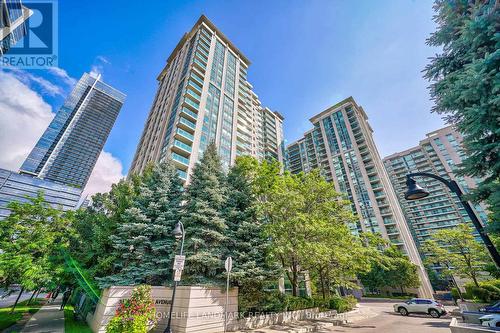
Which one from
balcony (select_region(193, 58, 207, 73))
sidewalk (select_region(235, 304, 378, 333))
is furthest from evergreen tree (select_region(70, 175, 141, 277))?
balcony (select_region(193, 58, 207, 73))

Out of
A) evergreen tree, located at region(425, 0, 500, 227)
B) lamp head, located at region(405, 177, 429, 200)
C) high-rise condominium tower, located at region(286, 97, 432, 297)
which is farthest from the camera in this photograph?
high-rise condominium tower, located at region(286, 97, 432, 297)

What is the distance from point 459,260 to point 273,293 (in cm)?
3065

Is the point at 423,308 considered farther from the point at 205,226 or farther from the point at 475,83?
the point at 475,83

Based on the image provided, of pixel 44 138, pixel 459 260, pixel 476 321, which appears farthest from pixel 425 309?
pixel 44 138

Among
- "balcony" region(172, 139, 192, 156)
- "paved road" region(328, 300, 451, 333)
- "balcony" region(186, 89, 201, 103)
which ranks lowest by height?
"paved road" region(328, 300, 451, 333)

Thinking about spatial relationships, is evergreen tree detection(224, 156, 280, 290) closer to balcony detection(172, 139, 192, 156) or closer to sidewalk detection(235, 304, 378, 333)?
sidewalk detection(235, 304, 378, 333)

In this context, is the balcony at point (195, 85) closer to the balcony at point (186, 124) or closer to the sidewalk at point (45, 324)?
the balcony at point (186, 124)

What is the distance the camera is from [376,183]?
58719mm

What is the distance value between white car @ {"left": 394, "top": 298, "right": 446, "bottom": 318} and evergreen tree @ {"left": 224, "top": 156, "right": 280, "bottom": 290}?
16063mm

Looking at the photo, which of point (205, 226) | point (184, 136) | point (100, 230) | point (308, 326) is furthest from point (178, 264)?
point (184, 136)

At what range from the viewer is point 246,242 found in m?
13.6

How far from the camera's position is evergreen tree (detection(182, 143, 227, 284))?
39.1 ft

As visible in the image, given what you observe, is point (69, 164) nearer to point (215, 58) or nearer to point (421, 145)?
point (215, 58)

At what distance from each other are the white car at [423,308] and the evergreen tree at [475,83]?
18.6 metres
